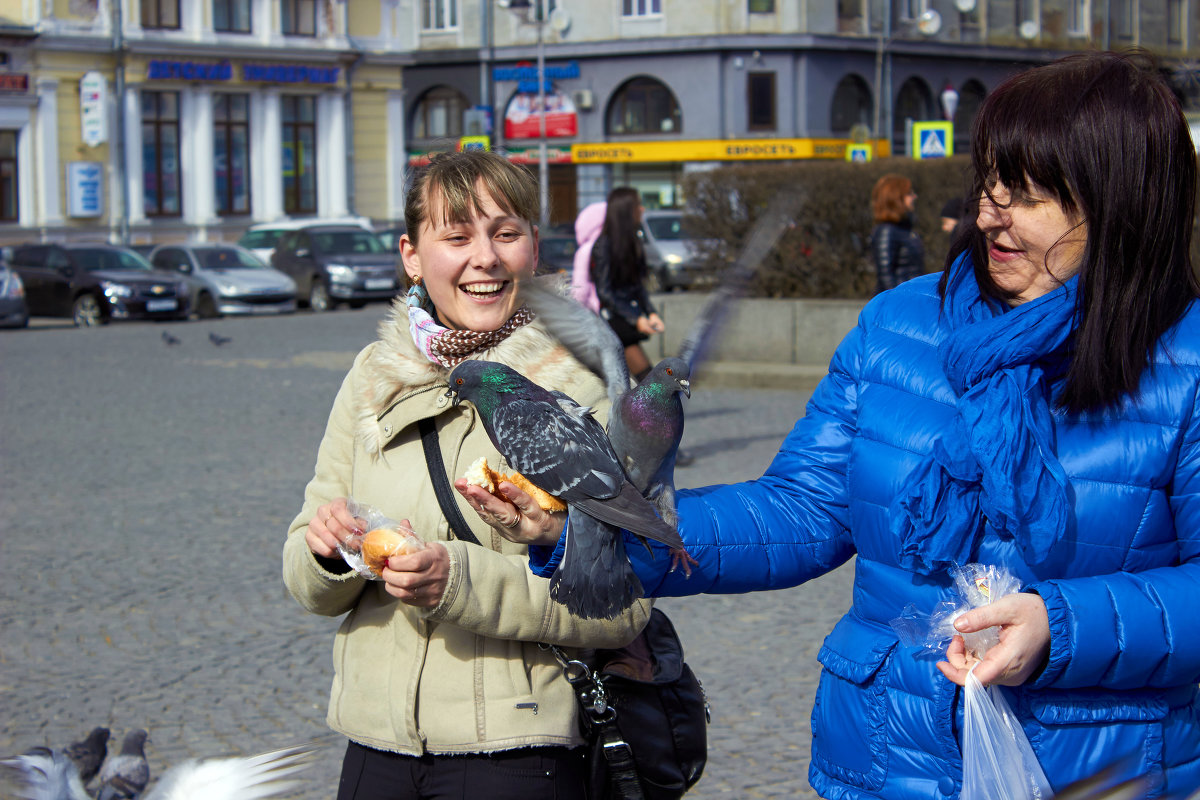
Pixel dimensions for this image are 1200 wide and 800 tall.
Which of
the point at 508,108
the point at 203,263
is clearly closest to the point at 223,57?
the point at 508,108

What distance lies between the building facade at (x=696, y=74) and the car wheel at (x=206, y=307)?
15.8m

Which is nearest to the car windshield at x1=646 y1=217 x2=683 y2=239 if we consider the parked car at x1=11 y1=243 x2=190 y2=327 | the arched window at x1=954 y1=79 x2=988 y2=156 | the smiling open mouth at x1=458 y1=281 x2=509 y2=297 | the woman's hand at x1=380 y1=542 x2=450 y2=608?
the parked car at x1=11 y1=243 x2=190 y2=327

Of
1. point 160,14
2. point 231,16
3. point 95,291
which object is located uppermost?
point 231,16

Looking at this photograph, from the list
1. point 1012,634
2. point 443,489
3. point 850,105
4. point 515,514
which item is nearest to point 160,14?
point 850,105

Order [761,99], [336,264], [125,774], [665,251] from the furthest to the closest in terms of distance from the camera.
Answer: [761,99] < [665,251] < [336,264] < [125,774]

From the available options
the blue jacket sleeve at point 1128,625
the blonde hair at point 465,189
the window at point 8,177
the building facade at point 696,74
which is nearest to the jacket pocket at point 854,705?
the blue jacket sleeve at point 1128,625

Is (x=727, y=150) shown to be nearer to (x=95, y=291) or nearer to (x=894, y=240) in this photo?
(x=95, y=291)

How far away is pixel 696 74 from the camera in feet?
147

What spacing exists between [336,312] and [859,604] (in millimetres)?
25007

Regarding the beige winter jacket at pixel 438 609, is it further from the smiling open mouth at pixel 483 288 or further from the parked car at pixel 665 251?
the parked car at pixel 665 251

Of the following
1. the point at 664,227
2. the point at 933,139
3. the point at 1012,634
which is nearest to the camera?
the point at 1012,634

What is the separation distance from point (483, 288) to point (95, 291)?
23.8 meters

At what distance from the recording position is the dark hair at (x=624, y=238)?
346 inches

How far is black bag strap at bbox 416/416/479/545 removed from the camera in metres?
2.68
